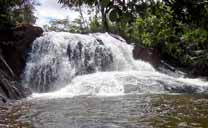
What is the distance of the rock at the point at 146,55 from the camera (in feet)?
84.9

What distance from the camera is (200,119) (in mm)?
9172

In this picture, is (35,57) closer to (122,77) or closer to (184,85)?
(122,77)

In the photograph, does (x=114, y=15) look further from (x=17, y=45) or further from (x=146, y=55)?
(x=146, y=55)

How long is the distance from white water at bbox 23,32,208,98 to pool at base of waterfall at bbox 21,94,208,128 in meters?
4.50

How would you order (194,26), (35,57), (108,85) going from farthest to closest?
(35,57)
(108,85)
(194,26)

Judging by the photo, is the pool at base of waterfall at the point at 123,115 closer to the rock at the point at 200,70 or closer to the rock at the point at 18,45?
the rock at the point at 18,45

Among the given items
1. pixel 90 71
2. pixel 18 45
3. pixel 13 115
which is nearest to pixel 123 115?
pixel 13 115

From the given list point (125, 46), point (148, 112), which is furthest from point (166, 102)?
point (125, 46)

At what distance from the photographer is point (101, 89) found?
55.9ft

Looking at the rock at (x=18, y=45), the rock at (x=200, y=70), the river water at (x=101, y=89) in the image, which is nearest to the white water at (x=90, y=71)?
the river water at (x=101, y=89)

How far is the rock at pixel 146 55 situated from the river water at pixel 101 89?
553 mm

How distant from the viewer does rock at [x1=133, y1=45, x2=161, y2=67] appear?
25891 mm

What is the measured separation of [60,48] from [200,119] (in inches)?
575

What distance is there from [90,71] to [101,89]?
17.0 ft
